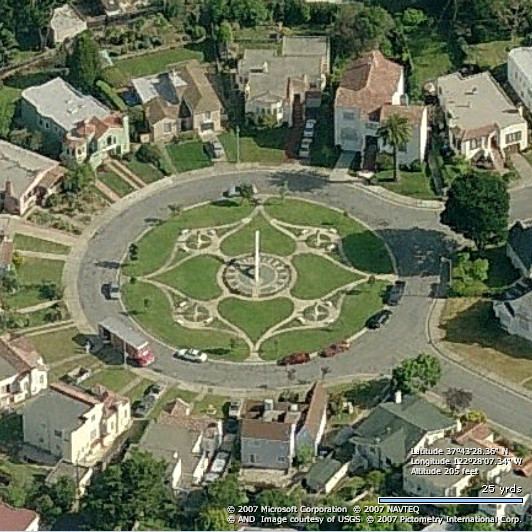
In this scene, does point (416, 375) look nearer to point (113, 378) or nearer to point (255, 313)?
point (255, 313)

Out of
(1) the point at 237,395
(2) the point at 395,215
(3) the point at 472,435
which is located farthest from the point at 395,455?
(2) the point at 395,215

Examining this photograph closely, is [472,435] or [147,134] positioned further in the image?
[147,134]

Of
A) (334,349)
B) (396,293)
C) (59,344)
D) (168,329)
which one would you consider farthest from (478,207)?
(59,344)

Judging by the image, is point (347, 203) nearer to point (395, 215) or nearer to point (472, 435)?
point (395, 215)

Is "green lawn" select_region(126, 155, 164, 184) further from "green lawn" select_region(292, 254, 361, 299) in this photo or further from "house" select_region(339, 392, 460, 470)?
"house" select_region(339, 392, 460, 470)

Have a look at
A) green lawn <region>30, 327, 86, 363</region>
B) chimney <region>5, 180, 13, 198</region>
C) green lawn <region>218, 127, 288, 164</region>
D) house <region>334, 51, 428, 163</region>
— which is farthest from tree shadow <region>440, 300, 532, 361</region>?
chimney <region>5, 180, 13, 198</region>

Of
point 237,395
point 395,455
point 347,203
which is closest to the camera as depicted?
point 395,455

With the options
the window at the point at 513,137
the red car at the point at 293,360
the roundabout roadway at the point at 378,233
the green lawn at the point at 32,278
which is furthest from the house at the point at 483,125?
the green lawn at the point at 32,278
